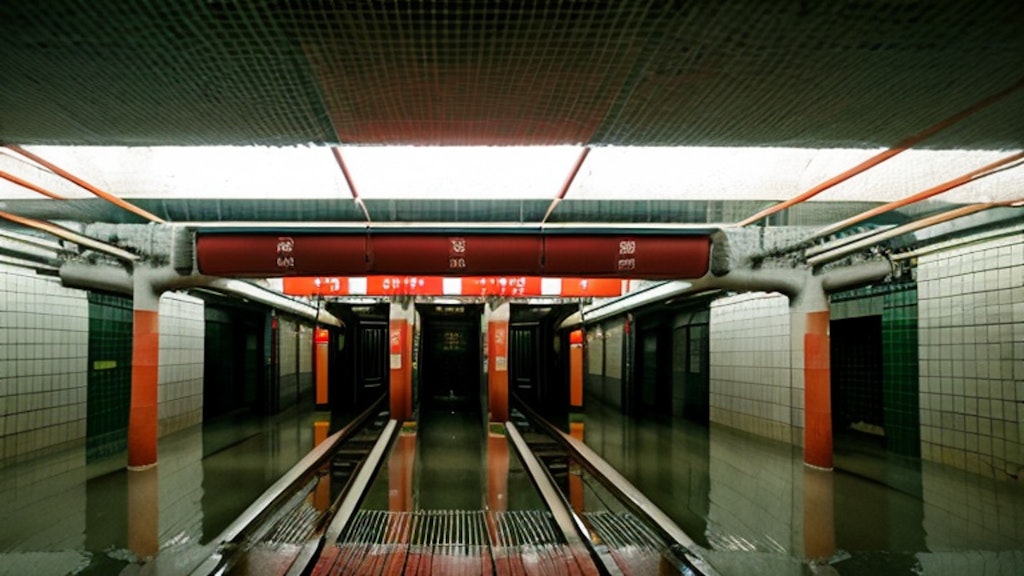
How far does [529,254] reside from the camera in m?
6.91

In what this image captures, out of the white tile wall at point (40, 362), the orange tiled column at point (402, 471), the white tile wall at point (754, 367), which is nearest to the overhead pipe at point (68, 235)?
the white tile wall at point (40, 362)

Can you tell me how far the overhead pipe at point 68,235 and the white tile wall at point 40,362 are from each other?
1791 millimetres

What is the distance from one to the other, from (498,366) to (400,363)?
2.43 metres

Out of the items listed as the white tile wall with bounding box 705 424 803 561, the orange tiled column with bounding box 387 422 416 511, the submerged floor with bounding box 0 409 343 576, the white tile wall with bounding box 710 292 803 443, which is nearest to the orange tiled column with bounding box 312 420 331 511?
the submerged floor with bounding box 0 409 343 576

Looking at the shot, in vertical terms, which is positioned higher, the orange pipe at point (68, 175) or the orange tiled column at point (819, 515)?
the orange pipe at point (68, 175)

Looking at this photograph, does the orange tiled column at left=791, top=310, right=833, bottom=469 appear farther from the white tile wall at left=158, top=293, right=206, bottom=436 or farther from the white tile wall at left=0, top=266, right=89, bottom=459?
the white tile wall at left=158, top=293, right=206, bottom=436

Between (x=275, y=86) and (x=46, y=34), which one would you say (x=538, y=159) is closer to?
(x=275, y=86)

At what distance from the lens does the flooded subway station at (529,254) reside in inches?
91.8

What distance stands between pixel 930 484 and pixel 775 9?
714cm

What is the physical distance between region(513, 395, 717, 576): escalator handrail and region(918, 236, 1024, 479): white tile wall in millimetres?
4399

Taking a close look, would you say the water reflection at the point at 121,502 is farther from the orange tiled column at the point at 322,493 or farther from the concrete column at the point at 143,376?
the orange tiled column at the point at 322,493

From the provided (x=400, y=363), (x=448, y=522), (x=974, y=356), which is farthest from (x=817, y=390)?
(x=400, y=363)

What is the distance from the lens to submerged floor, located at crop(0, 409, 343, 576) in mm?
4629

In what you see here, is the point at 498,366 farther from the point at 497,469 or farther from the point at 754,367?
the point at 754,367
